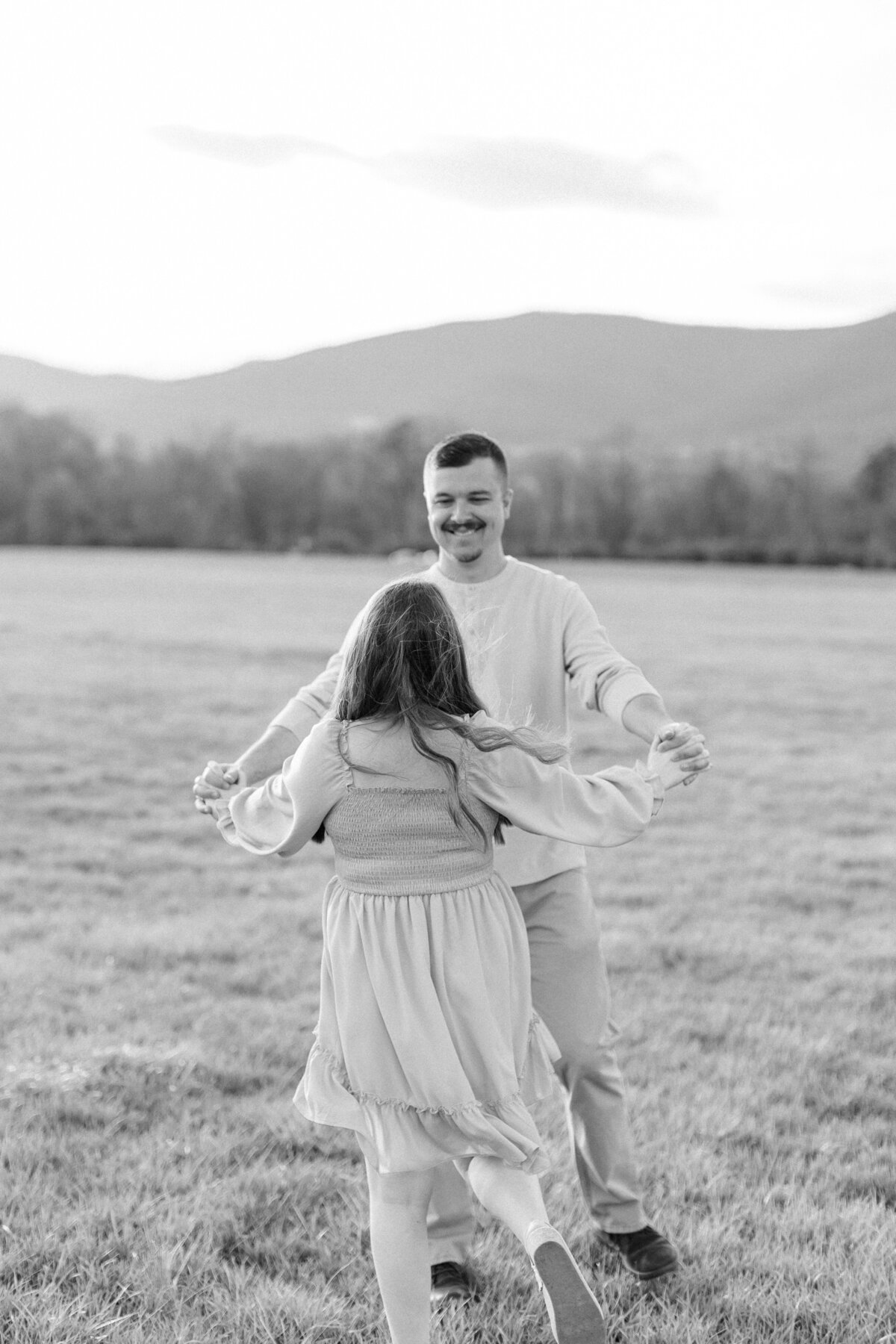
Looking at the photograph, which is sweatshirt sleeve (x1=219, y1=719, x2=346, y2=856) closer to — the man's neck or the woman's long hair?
the woman's long hair

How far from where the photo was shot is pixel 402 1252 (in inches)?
120

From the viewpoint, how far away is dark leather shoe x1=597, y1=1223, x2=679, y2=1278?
375cm

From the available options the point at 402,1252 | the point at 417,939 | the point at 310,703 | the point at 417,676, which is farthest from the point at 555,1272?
the point at 310,703

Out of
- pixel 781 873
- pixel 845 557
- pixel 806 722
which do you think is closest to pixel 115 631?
pixel 806 722

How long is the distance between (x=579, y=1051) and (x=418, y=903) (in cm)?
103

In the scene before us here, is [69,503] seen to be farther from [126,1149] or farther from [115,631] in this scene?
[126,1149]

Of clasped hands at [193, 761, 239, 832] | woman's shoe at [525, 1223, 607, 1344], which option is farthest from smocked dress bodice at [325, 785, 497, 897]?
woman's shoe at [525, 1223, 607, 1344]

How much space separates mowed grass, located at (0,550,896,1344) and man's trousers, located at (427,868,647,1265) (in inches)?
7.2

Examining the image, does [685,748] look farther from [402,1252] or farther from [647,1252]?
[647,1252]

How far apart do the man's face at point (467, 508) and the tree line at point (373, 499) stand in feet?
265

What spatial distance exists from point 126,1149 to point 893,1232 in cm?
274

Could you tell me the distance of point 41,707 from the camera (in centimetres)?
1596

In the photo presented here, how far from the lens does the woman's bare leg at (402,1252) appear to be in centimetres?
304

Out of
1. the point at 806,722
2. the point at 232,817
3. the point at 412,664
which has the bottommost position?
the point at 806,722
